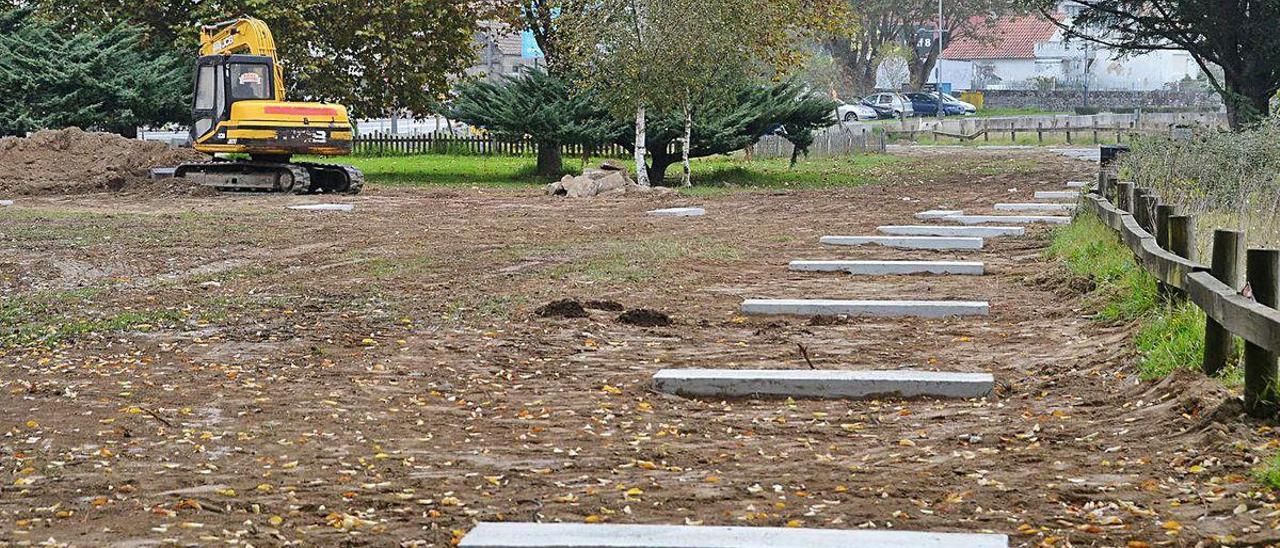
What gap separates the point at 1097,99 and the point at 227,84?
215ft

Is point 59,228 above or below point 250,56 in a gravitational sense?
below

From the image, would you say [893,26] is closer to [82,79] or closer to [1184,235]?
[82,79]

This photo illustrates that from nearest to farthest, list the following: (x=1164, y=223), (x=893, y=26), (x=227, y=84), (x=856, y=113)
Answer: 1. (x=1164, y=223)
2. (x=227, y=84)
3. (x=856, y=113)
4. (x=893, y=26)

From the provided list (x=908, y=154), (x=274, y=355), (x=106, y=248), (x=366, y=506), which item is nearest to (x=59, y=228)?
(x=106, y=248)

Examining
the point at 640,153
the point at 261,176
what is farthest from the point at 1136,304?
the point at 261,176

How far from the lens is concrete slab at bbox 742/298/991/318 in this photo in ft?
37.6

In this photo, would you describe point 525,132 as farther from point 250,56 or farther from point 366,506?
point 366,506

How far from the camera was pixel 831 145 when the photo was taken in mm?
47156

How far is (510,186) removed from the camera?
31312 millimetres

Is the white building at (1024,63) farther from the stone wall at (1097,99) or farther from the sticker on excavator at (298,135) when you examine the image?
the sticker on excavator at (298,135)

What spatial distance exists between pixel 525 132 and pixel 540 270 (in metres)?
16.6

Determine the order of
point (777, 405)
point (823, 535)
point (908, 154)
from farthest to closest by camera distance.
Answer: point (908, 154) → point (777, 405) → point (823, 535)

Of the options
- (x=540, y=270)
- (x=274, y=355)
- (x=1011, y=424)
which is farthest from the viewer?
(x=540, y=270)

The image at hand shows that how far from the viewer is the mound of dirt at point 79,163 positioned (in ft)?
90.8
